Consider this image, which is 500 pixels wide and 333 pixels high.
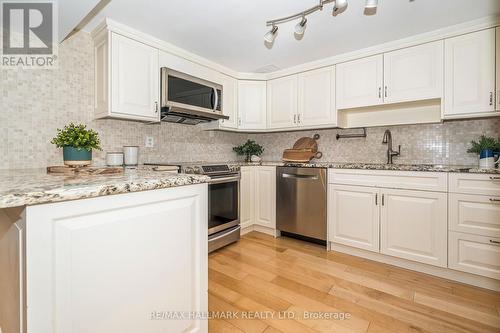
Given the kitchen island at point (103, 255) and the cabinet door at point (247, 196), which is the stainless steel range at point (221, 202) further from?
the kitchen island at point (103, 255)

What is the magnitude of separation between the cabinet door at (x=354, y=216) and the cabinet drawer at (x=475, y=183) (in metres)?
0.57

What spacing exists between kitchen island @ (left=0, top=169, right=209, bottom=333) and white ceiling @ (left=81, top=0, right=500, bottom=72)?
59.6 inches

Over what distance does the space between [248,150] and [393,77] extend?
1.94 m

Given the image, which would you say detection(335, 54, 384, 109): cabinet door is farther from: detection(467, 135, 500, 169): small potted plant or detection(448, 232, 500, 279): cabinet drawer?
detection(448, 232, 500, 279): cabinet drawer

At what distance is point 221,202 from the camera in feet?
8.61

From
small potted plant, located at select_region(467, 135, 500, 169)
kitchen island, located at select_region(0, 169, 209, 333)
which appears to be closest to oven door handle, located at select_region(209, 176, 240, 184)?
kitchen island, located at select_region(0, 169, 209, 333)

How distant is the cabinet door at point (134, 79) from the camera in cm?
203

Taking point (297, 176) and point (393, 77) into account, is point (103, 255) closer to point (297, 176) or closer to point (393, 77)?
point (297, 176)

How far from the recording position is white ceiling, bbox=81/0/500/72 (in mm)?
1803

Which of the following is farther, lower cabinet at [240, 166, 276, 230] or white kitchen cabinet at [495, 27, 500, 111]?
lower cabinet at [240, 166, 276, 230]

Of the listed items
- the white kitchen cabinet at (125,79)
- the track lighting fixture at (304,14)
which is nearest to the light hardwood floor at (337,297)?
the white kitchen cabinet at (125,79)

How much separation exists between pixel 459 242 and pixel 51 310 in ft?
8.38

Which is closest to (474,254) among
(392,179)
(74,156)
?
(392,179)

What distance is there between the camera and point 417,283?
193cm
